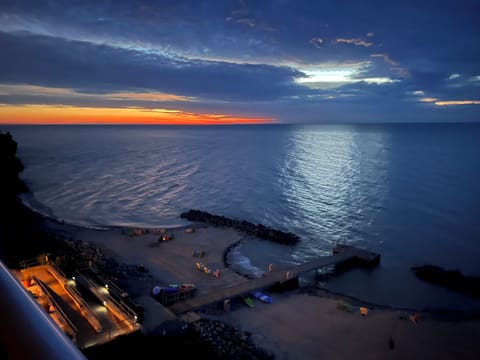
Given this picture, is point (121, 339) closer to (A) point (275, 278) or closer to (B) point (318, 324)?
(B) point (318, 324)

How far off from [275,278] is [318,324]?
504 centimetres

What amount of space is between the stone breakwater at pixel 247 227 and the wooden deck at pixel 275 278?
17.2 feet

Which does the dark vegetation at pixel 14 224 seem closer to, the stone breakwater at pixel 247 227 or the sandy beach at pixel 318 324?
the sandy beach at pixel 318 324

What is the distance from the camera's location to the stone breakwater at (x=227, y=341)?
16.4m

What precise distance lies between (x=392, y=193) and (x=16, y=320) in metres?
63.9

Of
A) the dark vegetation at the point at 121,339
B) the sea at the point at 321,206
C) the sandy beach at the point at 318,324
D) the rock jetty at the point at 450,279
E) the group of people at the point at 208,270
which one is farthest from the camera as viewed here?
the sea at the point at 321,206

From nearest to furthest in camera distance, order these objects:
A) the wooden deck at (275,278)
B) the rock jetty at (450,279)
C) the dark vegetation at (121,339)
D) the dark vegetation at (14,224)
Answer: the dark vegetation at (121,339)
the wooden deck at (275,278)
the dark vegetation at (14,224)
the rock jetty at (450,279)

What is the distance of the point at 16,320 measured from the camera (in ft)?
4.34

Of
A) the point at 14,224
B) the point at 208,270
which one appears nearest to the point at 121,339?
the point at 208,270

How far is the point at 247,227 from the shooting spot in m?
38.6

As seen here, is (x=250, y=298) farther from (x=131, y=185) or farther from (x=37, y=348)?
(x=131, y=185)

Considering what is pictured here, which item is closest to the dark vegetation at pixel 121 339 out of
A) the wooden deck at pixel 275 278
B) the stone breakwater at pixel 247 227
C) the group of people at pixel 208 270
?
the wooden deck at pixel 275 278

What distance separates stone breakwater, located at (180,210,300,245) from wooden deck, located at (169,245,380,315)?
5241 millimetres

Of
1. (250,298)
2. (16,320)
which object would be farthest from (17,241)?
(16,320)
